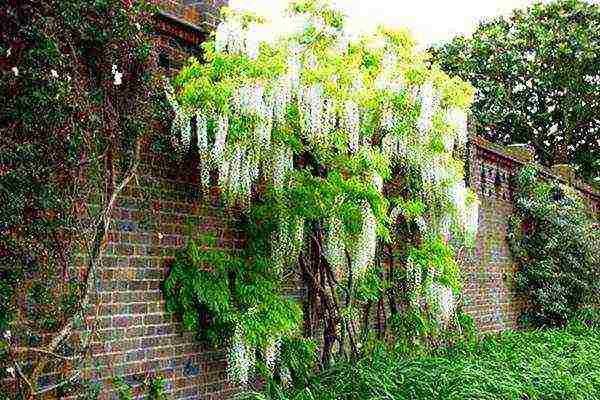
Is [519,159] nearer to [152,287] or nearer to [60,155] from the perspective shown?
[152,287]

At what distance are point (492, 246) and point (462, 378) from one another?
4.42 m

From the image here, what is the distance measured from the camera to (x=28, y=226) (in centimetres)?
366

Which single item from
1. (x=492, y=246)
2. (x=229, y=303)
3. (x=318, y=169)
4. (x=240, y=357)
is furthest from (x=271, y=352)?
(x=492, y=246)

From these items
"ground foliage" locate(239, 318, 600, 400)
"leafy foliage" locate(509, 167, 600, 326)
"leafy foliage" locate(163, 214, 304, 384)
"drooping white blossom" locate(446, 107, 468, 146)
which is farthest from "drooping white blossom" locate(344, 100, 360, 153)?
"leafy foliage" locate(509, 167, 600, 326)

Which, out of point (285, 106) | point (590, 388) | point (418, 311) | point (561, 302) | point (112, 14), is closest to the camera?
point (112, 14)

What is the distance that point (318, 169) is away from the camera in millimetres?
5461

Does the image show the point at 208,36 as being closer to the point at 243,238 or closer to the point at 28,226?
the point at 243,238

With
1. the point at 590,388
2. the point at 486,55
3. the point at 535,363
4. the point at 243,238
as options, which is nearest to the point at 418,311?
the point at 535,363

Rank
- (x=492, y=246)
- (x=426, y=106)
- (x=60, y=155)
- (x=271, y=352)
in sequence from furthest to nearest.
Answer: (x=492, y=246) < (x=426, y=106) < (x=271, y=352) < (x=60, y=155)

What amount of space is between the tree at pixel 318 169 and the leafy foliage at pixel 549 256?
3467 millimetres

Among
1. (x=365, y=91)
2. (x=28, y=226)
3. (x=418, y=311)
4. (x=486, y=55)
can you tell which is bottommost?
(x=418, y=311)

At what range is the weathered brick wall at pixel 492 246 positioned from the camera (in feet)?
29.0

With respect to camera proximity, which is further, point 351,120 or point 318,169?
point 318,169

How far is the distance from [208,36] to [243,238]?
1.38 metres
